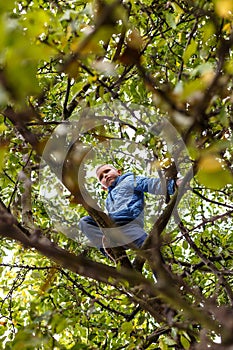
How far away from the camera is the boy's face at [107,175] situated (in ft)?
13.9

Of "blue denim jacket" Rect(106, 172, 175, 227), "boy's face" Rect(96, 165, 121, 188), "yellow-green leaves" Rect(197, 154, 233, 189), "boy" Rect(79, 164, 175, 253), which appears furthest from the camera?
"boy's face" Rect(96, 165, 121, 188)

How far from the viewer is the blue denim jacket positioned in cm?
364

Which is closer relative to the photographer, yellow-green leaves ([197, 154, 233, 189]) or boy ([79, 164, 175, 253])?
yellow-green leaves ([197, 154, 233, 189])

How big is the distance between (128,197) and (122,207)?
155 millimetres

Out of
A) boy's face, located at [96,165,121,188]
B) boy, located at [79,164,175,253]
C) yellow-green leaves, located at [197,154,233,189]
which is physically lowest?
yellow-green leaves, located at [197,154,233,189]

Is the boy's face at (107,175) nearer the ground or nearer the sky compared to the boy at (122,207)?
nearer the sky

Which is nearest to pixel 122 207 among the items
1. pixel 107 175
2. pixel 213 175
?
pixel 107 175

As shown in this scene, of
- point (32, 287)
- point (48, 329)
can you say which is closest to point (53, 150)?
point (48, 329)

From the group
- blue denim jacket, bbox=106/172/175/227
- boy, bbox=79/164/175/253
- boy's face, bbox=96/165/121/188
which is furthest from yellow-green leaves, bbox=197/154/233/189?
boy's face, bbox=96/165/121/188

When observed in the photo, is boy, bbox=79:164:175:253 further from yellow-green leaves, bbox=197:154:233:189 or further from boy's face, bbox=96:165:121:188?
yellow-green leaves, bbox=197:154:233:189

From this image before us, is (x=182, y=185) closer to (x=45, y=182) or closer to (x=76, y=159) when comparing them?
(x=76, y=159)

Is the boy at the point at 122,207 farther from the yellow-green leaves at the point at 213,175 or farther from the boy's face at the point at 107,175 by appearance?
the yellow-green leaves at the point at 213,175

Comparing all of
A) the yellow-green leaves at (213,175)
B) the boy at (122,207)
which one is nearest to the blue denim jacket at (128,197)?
the boy at (122,207)

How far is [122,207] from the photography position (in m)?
3.82
